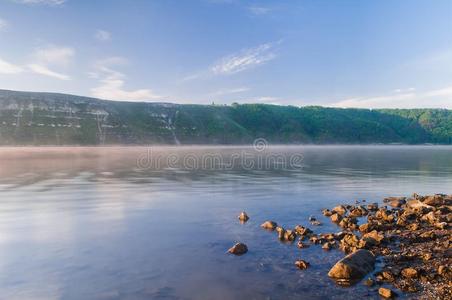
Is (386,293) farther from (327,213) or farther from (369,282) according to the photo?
(327,213)

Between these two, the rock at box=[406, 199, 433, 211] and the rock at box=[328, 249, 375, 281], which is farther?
the rock at box=[406, 199, 433, 211]

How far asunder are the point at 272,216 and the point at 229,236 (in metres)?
5.99

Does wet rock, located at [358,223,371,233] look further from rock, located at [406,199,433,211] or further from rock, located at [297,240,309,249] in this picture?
rock, located at [406,199,433,211]

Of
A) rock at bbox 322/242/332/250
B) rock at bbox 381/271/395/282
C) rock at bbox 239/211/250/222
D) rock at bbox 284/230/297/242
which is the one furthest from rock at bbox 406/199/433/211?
rock at bbox 381/271/395/282

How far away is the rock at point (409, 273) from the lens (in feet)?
42.6

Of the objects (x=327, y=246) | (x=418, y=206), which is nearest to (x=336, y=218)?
(x=327, y=246)

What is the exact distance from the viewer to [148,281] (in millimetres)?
13164

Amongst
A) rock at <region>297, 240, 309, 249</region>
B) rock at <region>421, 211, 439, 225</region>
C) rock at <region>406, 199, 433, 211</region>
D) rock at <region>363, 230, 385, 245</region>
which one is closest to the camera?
rock at <region>363, 230, 385, 245</region>

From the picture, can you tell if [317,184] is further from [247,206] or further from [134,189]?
[134,189]

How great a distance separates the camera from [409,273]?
13.1 metres

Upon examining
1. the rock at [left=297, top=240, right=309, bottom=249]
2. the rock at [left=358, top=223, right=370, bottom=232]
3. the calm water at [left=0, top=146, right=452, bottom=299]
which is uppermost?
the rock at [left=358, top=223, right=370, bottom=232]

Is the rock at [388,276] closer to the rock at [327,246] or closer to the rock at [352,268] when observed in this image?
the rock at [352,268]

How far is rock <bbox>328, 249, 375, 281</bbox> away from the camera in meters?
13.2

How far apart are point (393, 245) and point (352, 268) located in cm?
511
